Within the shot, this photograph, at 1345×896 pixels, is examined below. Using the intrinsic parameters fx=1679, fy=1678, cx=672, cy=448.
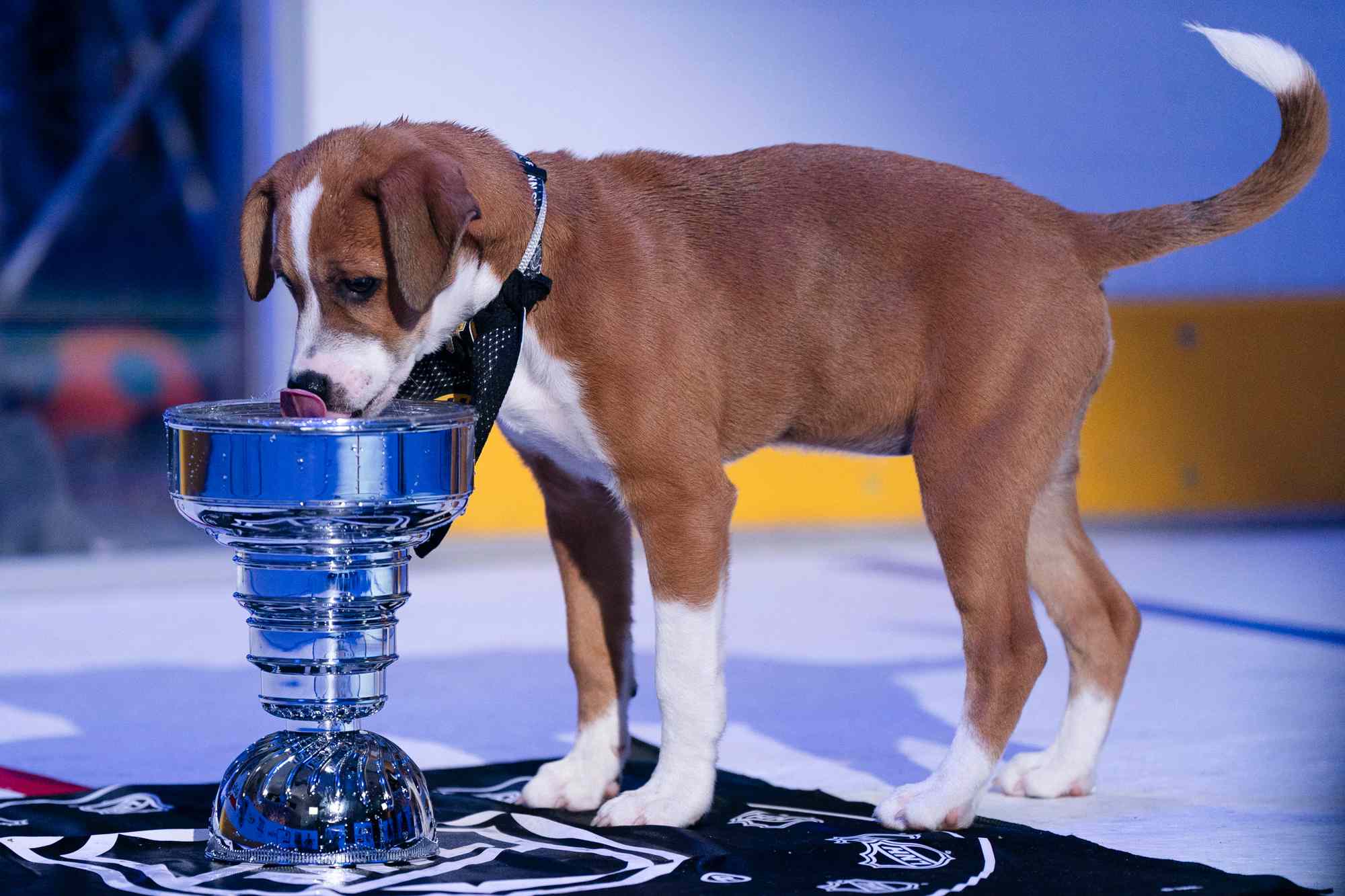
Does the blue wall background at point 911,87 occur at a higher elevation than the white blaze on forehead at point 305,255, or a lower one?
higher

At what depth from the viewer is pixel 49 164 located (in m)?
14.9

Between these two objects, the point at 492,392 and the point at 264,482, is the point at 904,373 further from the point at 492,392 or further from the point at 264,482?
the point at 264,482

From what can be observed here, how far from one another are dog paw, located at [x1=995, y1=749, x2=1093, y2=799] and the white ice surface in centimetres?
4

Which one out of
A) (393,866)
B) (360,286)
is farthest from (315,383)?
(393,866)

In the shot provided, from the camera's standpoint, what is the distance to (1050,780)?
3.44 m

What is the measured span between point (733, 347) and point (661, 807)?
2.91ft

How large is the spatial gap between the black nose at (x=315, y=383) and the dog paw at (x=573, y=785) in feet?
3.13

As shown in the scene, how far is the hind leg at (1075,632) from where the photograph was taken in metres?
3.47

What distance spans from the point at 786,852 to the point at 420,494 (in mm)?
874

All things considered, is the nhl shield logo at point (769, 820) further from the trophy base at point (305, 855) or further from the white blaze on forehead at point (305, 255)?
the white blaze on forehead at point (305, 255)

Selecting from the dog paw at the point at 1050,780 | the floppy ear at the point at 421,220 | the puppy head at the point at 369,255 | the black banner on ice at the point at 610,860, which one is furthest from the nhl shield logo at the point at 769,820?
the floppy ear at the point at 421,220

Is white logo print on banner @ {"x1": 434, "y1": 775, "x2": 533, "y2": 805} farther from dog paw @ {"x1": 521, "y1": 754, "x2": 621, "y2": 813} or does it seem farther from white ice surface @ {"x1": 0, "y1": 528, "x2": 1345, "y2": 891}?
white ice surface @ {"x1": 0, "y1": 528, "x2": 1345, "y2": 891}

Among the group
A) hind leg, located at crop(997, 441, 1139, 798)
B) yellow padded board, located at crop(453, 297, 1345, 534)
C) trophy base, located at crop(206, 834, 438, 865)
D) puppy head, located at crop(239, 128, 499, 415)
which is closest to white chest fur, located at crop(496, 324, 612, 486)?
puppy head, located at crop(239, 128, 499, 415)

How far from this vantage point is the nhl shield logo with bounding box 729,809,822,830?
311cm
